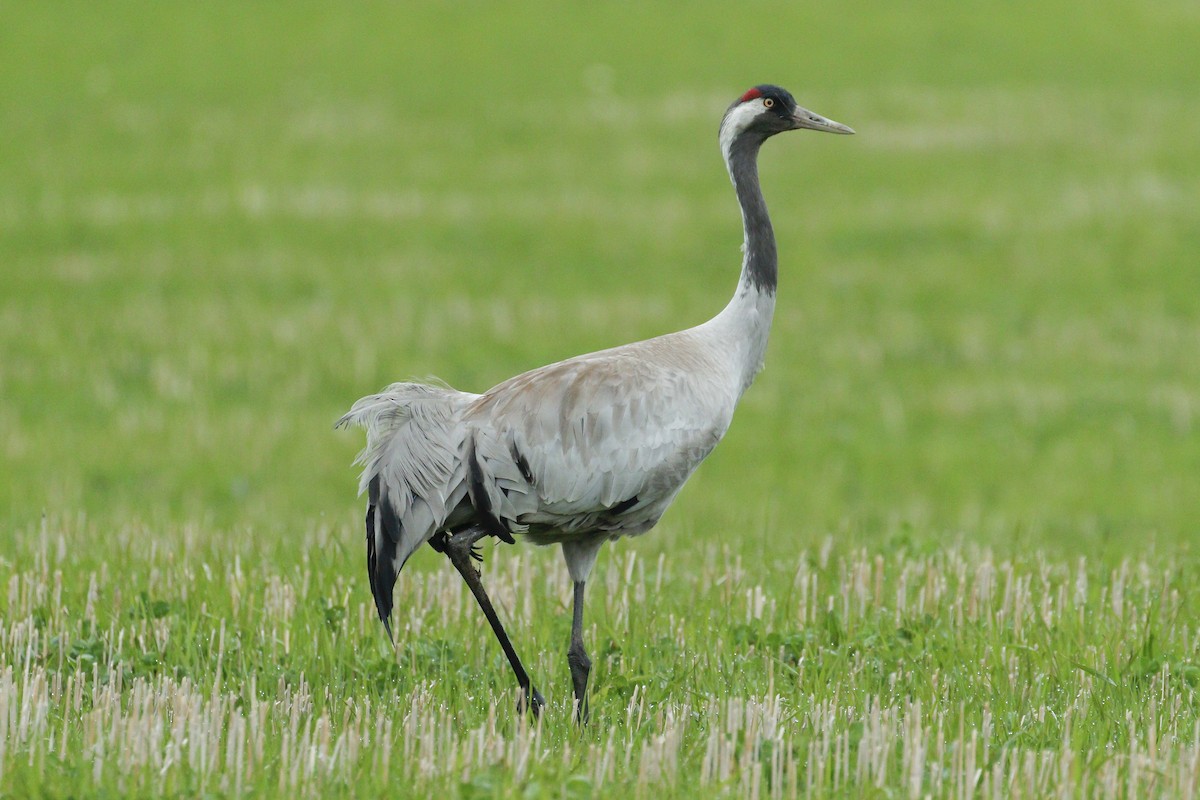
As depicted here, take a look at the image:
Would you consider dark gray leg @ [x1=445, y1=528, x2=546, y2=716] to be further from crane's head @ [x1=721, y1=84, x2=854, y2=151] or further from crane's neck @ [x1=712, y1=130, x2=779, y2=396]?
crane's head @ [x1=721, y1=84, x2=854, y2=151]

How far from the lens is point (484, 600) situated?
18.3ft

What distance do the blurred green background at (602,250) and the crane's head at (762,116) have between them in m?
2.41

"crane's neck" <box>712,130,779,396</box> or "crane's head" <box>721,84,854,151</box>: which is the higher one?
"crane's head" <box>721,84,854,151</box>

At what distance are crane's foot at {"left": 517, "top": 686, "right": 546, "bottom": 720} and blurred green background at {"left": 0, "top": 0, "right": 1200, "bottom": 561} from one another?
279 centimetres

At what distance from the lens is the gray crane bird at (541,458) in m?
5.58

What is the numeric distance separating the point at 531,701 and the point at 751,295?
202 centimetres

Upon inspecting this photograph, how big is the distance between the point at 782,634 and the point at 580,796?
2.15 meters

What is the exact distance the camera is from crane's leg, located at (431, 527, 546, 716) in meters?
5.52

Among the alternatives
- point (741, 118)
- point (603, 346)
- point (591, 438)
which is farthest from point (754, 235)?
point (603, 346)

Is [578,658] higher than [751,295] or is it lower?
lower

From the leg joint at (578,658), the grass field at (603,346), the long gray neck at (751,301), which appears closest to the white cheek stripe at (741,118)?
the long gray neck at (751,301)

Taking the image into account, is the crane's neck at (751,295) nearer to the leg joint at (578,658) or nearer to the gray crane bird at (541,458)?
the gray crane bird at (541,458)

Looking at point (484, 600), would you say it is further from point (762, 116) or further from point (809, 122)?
point (809, 122)

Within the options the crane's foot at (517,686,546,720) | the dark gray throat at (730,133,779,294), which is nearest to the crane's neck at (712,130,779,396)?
the dark gray throat at (730,133,779,294)
